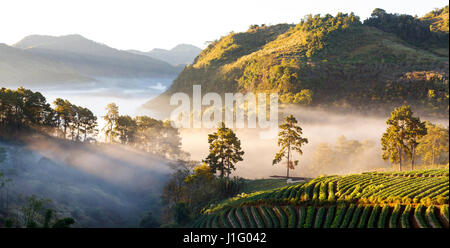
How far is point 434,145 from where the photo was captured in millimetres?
57375

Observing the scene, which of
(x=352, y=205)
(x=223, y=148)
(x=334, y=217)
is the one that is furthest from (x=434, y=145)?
(x=334, y=217)

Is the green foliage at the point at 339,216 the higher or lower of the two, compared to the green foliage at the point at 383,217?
lower

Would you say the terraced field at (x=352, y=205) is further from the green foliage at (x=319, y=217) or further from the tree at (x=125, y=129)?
the tree at (x=125, y=129)

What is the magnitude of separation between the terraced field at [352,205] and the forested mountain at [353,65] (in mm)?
84431

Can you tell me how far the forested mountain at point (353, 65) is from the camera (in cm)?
11838

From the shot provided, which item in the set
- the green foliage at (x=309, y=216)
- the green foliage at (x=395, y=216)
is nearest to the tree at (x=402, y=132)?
the green foliage at (x=395, y=216)

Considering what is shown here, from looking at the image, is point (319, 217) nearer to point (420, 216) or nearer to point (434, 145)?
point (420, 216)

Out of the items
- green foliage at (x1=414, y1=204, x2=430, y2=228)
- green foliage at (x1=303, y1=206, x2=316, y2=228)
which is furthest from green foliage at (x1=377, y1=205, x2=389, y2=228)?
green foliage at (x1=303, y1=206, x2=316, y2=228)

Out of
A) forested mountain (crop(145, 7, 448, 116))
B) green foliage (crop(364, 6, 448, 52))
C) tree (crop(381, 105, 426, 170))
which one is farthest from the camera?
green foliage (crop(364, 6, 448, 52))

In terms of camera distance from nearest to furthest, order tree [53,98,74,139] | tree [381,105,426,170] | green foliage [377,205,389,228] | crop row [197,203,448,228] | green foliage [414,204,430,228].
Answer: green foliage [414,204,430,228] < crop row [197,203,448,228] < green foliage [377,205,389,228] < tree [381,105,426,170] < tree [53,98,74,139]

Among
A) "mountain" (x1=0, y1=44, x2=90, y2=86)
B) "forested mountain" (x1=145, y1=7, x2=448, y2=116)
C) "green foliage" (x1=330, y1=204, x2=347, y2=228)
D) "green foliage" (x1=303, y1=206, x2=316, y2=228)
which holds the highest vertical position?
"forested mountain" (x1=145, y1=7, x2=448, y2=116)

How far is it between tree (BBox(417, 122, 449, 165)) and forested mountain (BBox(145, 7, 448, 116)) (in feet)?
191

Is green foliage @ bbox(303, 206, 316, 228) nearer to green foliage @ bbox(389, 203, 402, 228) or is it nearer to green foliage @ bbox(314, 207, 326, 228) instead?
green foliage @ bbox(314, 207, 326, 228)

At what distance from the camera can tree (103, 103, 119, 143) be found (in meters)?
65.9
